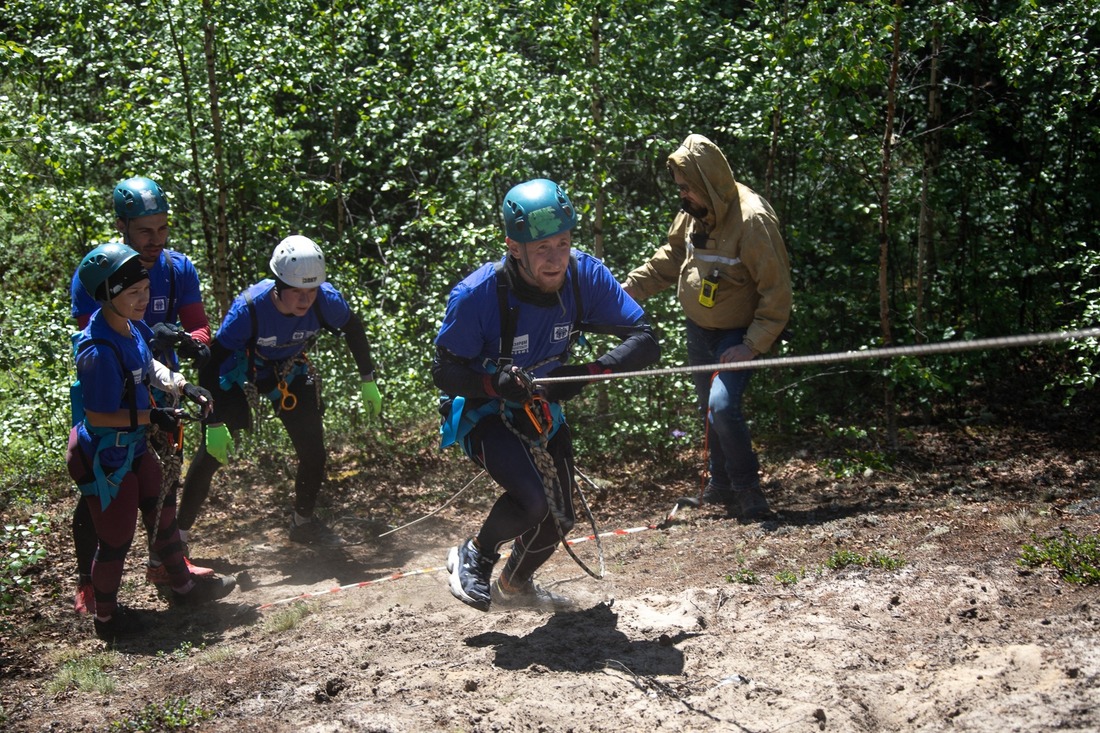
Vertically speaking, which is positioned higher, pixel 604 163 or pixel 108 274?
pixel 604 163

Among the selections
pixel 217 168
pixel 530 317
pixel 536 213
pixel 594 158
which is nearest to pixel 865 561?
pixel 530 317

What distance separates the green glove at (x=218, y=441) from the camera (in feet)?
20.5

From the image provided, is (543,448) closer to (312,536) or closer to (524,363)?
(524,363)

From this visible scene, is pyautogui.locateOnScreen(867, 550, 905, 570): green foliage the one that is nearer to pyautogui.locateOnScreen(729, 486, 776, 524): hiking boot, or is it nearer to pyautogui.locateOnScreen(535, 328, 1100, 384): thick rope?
pyautogui.locateOnScreen(729, 486, 776, 524): hiking boot

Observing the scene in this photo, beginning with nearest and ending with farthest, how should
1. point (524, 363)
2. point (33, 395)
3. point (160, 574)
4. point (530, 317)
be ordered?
point (530, 317) < point (524, 363) < point (160, 574) < point (33, 395)

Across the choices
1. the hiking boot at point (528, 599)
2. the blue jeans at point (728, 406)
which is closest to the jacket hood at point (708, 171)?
the blue jeans at point (728, 406)

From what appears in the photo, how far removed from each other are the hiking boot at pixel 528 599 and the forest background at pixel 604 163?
9.97 ft

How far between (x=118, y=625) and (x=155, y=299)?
6.40 feet

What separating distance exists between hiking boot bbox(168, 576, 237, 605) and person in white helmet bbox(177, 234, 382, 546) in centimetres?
73

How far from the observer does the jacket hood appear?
6215mm

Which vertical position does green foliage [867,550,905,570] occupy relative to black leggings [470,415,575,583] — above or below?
below

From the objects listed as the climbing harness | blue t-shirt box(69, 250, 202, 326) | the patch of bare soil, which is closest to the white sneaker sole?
the patch of bare soil

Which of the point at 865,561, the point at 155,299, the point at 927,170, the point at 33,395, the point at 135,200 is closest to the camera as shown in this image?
the point at 865,561

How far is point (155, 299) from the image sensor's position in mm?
6348
